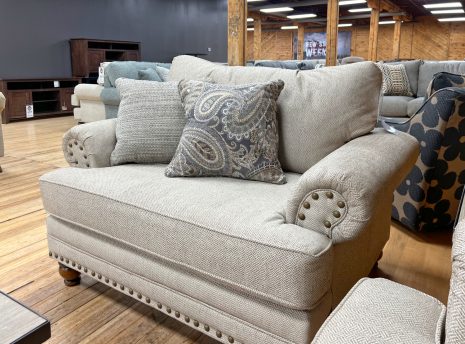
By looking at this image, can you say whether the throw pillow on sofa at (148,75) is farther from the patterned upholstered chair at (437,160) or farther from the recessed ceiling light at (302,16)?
the recessed ceiling light at (302,16)

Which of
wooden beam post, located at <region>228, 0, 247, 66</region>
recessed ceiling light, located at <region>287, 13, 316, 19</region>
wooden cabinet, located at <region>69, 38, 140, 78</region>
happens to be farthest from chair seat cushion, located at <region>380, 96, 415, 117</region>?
recessed ceiling light, located at <region>287, 13, 316, 19</region>

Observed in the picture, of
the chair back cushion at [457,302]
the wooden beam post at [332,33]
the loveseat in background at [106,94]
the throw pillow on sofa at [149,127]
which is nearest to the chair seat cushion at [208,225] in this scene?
the throw pillow on sofa at [149,127]

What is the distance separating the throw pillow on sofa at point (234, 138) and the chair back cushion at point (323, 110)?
0.26ft

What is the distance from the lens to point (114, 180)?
151 centimetres

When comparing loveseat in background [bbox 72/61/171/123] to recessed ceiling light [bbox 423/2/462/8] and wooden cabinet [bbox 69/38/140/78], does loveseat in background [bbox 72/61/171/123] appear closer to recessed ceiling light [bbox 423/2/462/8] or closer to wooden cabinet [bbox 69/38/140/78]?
wooden cabinet [bbox 69/38/140/78]

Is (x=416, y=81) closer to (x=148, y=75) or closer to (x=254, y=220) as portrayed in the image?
(x=148, y=75)

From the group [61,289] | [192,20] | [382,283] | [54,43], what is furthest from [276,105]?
[192,20]

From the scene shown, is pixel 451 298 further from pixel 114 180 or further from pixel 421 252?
pixel 421 252

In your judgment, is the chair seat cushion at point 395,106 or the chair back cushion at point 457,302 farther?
the chair seat cushion at point 395,106

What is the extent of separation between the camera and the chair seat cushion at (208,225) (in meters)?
1.05

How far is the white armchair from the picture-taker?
5.75 meters

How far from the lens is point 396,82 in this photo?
5.15 meters

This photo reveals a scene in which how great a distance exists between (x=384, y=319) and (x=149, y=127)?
1341mm

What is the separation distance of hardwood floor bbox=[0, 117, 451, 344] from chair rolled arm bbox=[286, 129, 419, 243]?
0.61 m
